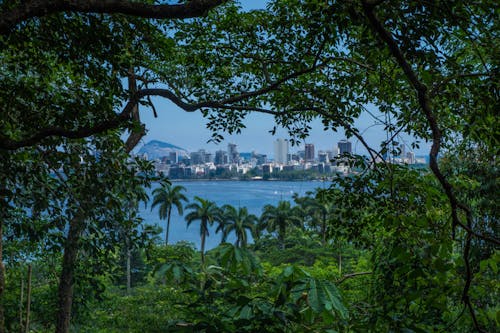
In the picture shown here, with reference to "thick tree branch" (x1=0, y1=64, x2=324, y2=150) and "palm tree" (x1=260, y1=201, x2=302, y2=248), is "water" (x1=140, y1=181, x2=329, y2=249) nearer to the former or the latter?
"palm tree" (x1=260, y1=201, x2=302, y2=248)

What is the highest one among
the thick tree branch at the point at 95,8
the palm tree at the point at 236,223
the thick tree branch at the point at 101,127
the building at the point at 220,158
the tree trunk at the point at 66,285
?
the building at the point at 220,158

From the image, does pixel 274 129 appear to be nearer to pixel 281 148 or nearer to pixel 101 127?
pixel 101 127

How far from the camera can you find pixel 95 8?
2039 mm

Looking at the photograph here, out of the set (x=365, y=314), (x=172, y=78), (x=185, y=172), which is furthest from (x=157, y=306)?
(x=185, y=172)

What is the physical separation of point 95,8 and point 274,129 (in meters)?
2.51

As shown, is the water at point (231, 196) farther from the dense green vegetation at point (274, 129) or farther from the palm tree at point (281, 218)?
the dense green vegetation at point (274, 129)

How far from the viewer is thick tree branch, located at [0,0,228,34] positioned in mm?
1990

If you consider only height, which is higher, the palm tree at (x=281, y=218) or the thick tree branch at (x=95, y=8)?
the thick tree branch at (x=95, y=8)

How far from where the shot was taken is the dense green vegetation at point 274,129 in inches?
60.4

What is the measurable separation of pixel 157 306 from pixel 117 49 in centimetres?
1424

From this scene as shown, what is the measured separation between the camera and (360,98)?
4070 mm

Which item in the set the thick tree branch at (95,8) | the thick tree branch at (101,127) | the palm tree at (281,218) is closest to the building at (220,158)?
the palm tree at (281,218)

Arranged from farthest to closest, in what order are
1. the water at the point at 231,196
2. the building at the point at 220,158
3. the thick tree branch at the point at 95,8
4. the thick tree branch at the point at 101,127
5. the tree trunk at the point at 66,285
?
the water at the point at 231,196, the building at the point at 220,158, the tree trunk at the point at 66,285, the thick tree branch at the point at 101,127, the thick tree branch at the point at 95,8

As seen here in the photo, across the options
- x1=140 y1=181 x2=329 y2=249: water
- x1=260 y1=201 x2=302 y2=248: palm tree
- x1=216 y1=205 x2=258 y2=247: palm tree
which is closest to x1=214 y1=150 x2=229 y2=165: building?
x1=140 y1=181 x2=329 y2=249: water
